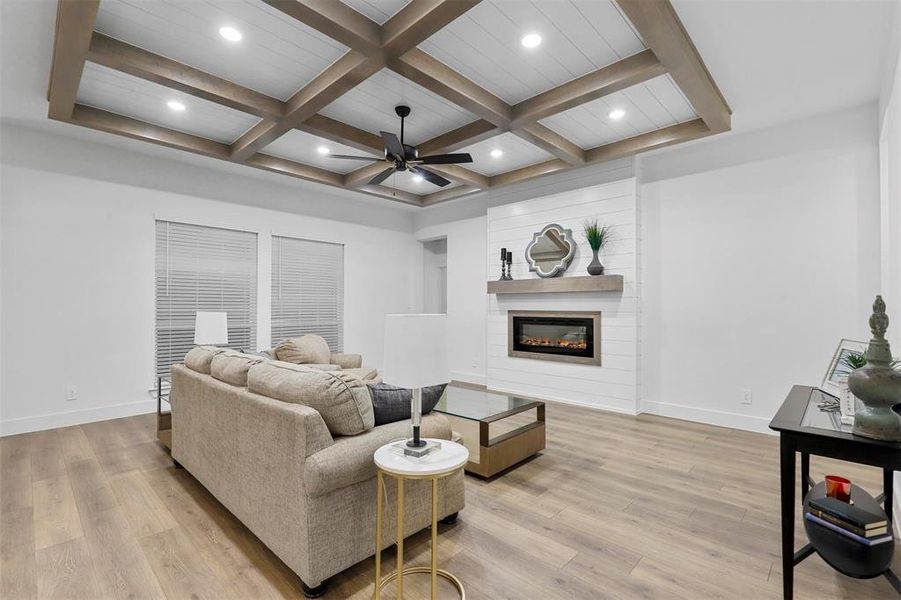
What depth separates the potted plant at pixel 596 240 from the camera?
16.1ft

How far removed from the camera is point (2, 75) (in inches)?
123

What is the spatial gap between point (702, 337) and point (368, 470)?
3963 mm

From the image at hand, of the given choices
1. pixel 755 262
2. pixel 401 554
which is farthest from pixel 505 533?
pixel 755 262

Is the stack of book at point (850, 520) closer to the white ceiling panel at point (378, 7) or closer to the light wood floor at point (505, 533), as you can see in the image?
the light wood floor at point (505, 533)

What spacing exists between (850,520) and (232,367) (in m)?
2.99

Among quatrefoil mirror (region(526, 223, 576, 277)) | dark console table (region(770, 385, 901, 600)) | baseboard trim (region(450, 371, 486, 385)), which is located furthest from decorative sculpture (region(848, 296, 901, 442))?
baseboard trim (region(450, 371, 486, 385))

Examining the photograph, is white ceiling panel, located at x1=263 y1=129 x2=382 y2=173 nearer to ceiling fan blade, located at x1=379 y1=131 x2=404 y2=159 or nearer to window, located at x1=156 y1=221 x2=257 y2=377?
ceiling fan blade, located at x1=379 y1=131 x2=404 y2=159

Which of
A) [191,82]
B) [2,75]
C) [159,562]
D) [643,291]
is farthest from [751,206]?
[2,75]

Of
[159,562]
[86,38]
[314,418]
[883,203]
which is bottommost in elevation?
[159,562]

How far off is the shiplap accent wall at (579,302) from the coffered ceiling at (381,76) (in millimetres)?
618

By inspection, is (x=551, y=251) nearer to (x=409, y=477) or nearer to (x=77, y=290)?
(x=409, y=477)

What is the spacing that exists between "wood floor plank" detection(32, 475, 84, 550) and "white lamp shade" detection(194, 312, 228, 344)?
1393mm

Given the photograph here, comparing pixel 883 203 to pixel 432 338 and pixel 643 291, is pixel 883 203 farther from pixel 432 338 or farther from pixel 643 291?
pixel 432 338

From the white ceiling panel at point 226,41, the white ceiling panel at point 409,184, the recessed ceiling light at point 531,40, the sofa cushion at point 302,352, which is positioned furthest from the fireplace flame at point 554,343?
the white ceiling panel at point 226,41
